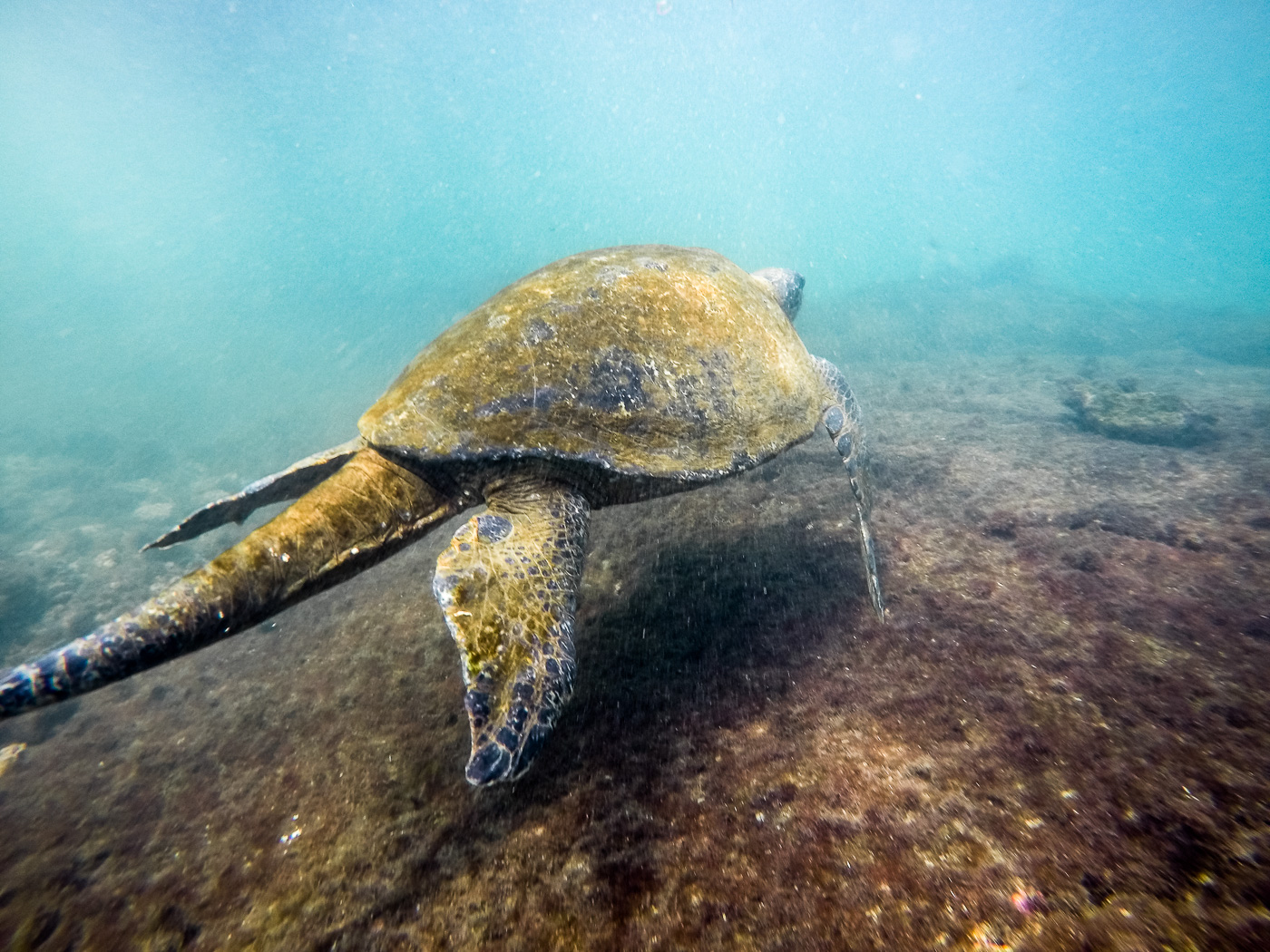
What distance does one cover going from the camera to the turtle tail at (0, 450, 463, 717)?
2.07 meters

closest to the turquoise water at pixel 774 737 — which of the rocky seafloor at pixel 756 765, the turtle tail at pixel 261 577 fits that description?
the rocky seafloor at pixel 756 765

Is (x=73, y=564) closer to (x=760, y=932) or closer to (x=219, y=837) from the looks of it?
(x=219, y=837)

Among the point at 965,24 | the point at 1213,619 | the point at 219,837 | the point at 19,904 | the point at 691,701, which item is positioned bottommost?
the point at 1213,619

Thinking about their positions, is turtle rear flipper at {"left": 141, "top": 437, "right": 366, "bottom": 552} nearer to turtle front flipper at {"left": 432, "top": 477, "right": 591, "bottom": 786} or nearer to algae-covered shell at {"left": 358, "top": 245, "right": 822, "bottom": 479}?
algae-covered shell at {"left": 358, "top": 245, "right": 822, "bottom": 479}

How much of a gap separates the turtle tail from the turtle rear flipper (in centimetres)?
39

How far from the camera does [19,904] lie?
7.85 feet

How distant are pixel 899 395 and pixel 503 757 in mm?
14274

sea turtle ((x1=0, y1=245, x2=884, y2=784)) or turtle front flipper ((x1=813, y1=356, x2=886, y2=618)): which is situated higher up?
sea turtle ((x1=0, y1=245, x2=884, y2=784))

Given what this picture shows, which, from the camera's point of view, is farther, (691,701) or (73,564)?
(73,564)

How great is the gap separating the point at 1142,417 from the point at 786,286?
793 cm

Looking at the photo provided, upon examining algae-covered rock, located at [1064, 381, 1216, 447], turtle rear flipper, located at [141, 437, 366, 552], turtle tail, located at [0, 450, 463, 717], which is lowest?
algae-covered rock, located at [1064, 381, 1216, 447]

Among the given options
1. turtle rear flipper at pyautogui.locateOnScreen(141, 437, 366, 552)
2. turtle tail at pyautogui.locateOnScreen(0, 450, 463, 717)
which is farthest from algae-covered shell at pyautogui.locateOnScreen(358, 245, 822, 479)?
turtle rear flipper at pyautogui.locateOnScreen(141, 437, 366, 552)

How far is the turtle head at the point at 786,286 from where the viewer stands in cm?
651

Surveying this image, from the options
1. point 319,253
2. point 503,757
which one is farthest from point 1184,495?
point 319,253
